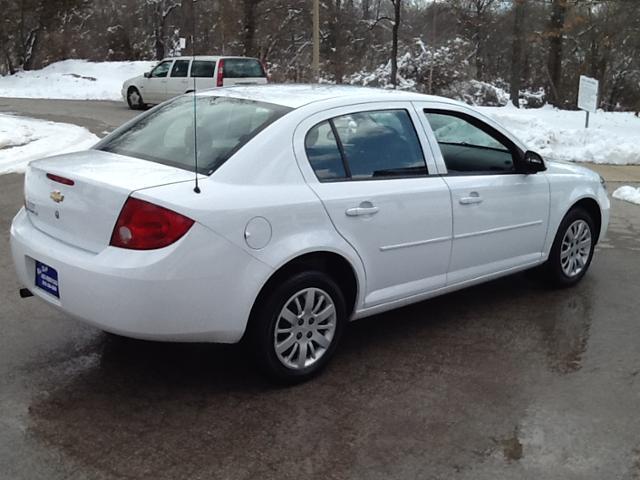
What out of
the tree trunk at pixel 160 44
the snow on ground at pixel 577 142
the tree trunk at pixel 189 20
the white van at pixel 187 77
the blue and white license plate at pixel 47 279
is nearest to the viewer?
the blue and white license plate at pixel 47 279

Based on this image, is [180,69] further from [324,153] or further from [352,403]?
[352,403]

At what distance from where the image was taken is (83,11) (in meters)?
35.3

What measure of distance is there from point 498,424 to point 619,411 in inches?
27.9

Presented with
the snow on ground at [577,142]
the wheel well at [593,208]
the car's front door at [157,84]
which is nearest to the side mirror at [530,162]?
the wheel well at [593,208]

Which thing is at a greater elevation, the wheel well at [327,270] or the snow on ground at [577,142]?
the wheel well at [327,270]

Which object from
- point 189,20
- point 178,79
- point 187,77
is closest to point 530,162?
point 187,77

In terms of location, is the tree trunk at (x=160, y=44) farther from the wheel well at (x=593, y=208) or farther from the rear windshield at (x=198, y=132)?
the rear windshield at (x=198, y=132)

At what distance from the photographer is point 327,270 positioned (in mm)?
4141

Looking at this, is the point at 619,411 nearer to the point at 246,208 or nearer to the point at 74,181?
the point at 246,208

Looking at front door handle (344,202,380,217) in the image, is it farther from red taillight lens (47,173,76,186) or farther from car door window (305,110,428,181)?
red taillight lens (47,173,76,186)

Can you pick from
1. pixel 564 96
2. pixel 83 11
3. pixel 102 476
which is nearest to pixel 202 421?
pixel 102 476

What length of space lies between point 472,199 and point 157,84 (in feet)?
60.9

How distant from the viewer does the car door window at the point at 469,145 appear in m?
4.87

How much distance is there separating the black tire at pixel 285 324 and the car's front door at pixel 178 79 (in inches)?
714
